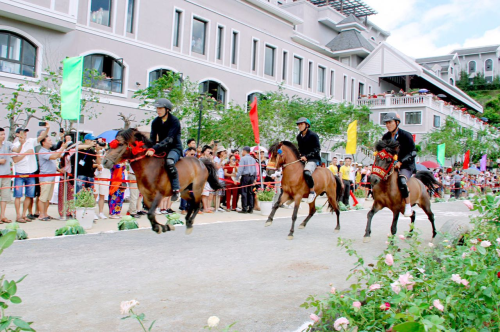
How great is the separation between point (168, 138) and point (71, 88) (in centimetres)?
482

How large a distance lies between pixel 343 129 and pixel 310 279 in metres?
31.7

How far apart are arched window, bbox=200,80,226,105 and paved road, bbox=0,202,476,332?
21.4 meters

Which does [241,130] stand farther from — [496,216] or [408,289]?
[408,289]

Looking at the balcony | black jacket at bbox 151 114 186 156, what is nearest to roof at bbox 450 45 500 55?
the balcony

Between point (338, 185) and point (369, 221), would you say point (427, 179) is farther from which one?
point (369, 221)

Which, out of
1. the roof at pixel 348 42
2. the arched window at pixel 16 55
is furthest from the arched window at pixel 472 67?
the arched window at pixel 16 55

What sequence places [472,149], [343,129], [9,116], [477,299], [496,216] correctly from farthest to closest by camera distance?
[472,149] < [343,129] < [9,116] < [496,216] < [477,299]

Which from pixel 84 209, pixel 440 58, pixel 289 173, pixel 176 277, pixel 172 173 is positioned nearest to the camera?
pixel 176 277

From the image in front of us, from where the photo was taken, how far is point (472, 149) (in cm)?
5112

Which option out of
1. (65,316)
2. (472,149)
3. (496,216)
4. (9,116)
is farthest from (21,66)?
(472,149)

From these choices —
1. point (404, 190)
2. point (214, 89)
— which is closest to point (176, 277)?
point (404, 190)

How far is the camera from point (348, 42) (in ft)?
174

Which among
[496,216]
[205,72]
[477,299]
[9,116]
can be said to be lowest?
[477,299]

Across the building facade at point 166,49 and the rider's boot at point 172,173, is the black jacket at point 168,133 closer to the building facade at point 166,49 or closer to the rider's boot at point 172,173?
the rider's boot at point 172,173
